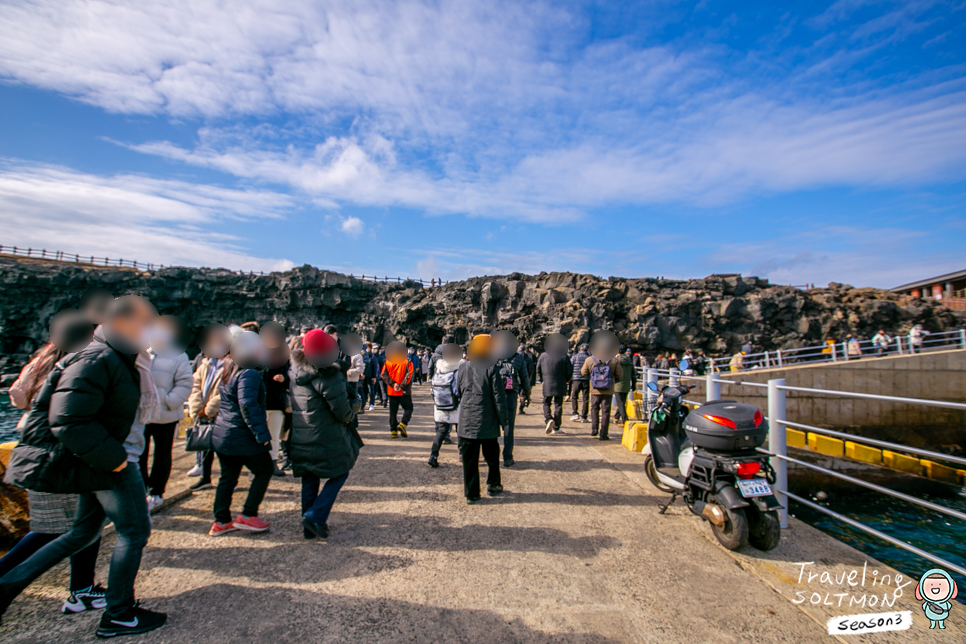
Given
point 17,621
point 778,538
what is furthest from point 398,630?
point 778,538

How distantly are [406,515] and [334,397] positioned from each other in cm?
154

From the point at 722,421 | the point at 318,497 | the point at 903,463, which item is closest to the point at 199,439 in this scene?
the point at 318,497

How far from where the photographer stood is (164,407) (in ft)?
14.8

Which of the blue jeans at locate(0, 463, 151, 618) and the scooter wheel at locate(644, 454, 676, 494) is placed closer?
the blue jeans at locate(0, 463, 151, 618)

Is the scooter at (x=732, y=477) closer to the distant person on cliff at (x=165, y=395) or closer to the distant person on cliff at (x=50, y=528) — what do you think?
the distant person on cliff at (x=50, y=528)

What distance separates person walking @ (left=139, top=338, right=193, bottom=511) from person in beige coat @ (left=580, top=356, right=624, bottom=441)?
6.45 m

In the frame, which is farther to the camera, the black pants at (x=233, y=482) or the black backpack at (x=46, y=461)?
the black pants at (x=233, y=482)

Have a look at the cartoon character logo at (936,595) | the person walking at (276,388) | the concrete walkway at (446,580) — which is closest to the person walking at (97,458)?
the concrete walkway at (446,580)

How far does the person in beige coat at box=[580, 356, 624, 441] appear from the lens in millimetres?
8312

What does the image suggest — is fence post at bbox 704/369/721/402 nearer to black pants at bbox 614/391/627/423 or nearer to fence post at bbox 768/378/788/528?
fence post at bbox 768/378/788/528

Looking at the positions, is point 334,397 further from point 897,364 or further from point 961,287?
point 961,287

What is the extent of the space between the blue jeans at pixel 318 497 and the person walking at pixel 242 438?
15.7 inches

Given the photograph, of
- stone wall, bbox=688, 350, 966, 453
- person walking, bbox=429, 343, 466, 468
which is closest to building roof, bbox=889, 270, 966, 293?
stone wall, bbox=688, 350, 966, 453

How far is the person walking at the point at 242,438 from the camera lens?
3.82m
